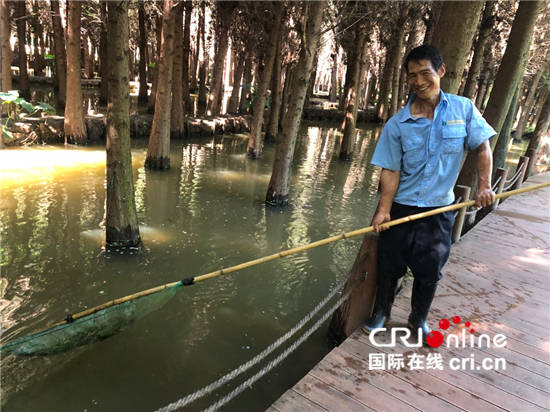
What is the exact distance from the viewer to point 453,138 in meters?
2.80

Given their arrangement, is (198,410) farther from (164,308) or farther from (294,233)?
(294,233)

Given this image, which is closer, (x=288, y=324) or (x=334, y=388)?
(x=334, y=388)

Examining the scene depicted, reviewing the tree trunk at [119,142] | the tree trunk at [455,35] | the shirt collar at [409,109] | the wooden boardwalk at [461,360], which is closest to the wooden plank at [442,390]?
the wooden boardwalk at [461,360]

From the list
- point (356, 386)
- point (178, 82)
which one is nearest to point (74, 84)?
point (178, 82)

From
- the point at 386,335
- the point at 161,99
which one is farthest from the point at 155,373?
the point at 161,99

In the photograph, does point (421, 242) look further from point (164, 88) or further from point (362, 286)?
point (164, 88)

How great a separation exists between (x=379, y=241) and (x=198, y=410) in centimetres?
210

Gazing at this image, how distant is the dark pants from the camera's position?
9.61 feet

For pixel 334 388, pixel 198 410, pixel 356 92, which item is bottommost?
pixel 198 410

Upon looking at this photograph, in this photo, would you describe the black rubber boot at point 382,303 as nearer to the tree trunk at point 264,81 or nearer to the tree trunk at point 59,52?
the tree trunk at point 264,81

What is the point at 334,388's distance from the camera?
270cm

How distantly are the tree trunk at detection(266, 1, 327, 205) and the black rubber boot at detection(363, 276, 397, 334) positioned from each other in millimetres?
5710

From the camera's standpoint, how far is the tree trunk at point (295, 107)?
8180 millimetres

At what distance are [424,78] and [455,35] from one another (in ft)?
5.65
